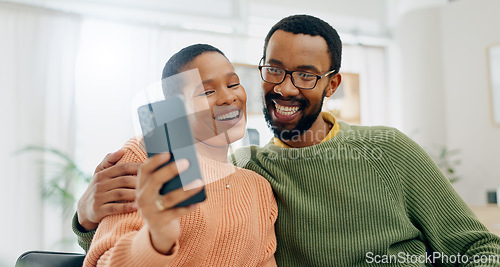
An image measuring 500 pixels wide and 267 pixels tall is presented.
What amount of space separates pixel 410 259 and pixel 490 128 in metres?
3.83

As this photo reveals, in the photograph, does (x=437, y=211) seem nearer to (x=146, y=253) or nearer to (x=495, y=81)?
(x=146, y=253)

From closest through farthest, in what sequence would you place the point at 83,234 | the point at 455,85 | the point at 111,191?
the point at 111,191
the point at 83,234
the point at 455,85

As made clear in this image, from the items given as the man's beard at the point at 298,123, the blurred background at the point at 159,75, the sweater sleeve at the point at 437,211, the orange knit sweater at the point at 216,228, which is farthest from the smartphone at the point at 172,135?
the blurred background at the point at 159,75

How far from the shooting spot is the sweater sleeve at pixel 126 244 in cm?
62

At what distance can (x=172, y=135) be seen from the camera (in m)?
0.61

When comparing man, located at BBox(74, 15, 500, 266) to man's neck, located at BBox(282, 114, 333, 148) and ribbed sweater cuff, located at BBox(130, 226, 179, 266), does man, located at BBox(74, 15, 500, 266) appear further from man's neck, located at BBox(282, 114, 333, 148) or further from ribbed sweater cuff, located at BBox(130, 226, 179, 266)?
ribbed sweater cuff, located at BBox(130, 226, 179, 266)

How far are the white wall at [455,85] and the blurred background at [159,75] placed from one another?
0.01 metres

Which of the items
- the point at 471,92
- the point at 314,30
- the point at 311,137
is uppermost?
the point at 471,92

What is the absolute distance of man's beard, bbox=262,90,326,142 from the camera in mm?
1186

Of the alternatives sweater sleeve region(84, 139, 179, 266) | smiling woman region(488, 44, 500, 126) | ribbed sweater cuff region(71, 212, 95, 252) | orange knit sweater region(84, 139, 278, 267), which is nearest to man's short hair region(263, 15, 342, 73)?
orange knit sweater region(84, 139, 278, 267)

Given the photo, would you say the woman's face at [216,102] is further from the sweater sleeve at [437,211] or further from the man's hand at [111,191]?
the sweater sleeve at [437,211]

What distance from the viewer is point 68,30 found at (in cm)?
363

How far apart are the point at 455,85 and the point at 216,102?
4416mm

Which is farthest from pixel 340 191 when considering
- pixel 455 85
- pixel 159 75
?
pixel 455 85
